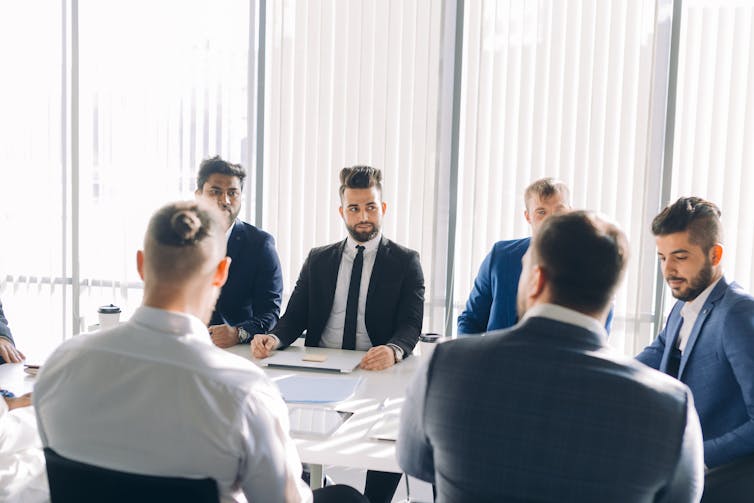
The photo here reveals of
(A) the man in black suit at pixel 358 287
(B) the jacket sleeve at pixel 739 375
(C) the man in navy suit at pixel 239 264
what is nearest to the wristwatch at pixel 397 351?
(A) the man in black suit at pixel 358 287

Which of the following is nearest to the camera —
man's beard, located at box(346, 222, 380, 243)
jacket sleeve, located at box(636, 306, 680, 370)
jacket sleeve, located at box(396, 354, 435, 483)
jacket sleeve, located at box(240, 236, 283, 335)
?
jacket sleeve, located at box(396, 354, 435, 483)

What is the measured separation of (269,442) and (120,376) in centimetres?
31

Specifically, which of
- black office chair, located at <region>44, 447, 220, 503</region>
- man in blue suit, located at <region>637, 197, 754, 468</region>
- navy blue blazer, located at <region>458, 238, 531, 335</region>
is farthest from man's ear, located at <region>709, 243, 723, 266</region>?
black office chair, located at <region>44, 447, 220, 503</region>

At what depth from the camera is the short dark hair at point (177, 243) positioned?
1463 mm

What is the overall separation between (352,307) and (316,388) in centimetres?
87

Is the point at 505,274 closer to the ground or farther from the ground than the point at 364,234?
closer to the ground

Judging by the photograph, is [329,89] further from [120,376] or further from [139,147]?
[120,376]

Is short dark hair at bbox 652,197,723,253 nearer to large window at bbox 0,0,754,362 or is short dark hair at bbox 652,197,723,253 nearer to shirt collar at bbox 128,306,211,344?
shirt collar at bbox 128,306,211,344

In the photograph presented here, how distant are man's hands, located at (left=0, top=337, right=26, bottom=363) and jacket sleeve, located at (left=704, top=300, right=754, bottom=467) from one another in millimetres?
2384

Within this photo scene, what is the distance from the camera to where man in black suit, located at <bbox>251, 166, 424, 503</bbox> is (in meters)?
3.12

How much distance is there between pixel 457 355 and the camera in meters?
1.32

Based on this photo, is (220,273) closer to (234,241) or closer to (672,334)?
(672,334)

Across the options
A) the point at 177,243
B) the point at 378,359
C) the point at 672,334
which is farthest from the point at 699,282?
the point at 177,243

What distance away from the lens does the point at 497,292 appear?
330 cm
